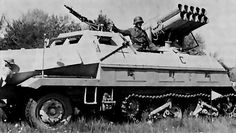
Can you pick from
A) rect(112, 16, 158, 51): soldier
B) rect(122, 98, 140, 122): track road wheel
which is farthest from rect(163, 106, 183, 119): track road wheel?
rect(112, 16, 158, 51): soldier

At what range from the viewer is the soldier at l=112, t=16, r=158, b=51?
10652 millimetres

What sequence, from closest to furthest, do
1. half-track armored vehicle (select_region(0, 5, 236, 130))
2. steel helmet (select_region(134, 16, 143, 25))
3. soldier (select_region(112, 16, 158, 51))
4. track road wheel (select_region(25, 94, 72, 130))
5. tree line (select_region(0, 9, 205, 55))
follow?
track road wheel (select_region(25, 94, 72, 130))
half-track armored vehicle (select_region(0, 5, 236, 130))
soldier (select_region(112, 16, 158, 51))
steel helmet (select_region(134, 16, 143, 25))
tree line (select_region(0, 9, 205, 55))

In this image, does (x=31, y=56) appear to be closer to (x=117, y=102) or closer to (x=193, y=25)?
(x=117, y=102)

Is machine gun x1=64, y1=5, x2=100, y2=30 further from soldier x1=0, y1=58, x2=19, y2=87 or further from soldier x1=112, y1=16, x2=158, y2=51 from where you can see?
soldier x1=0, y1=58, x2=19, y2=87

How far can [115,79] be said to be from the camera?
8.94m

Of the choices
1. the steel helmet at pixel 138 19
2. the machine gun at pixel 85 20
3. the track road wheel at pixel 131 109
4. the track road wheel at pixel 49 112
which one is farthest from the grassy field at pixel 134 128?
the machine gun at pixel 85 20

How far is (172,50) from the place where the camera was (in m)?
10.8

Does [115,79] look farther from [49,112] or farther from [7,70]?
[7,70]

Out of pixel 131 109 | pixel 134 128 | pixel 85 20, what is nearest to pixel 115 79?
pixel 131 109

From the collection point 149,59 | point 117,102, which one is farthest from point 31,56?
point 149,59

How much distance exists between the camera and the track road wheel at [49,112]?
7902mm

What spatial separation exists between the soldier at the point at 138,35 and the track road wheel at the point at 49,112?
295 centimetres

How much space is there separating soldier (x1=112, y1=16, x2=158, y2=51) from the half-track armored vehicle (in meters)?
0.38

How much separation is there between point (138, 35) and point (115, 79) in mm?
2199
